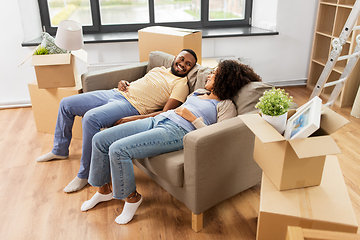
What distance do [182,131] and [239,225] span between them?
63 cm

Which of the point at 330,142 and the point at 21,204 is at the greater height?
the point at 330,142

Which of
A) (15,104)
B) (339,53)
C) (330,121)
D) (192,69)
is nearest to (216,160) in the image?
(330,121)

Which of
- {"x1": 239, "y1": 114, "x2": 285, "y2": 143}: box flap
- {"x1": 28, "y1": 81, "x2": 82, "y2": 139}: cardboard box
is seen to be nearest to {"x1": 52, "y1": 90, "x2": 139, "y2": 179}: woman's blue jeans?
{"x1": 28, "y1": 81, "x2": 82, "y2": 139}: cardboard box

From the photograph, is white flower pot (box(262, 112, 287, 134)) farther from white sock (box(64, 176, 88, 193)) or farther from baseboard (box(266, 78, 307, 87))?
baseboard (box(266, 78, 307, 87))

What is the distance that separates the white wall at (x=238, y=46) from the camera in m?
3.25

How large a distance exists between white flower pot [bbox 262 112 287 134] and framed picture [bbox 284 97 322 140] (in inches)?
0.8

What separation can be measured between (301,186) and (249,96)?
0.66 m

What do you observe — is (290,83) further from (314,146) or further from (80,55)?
(314,146)

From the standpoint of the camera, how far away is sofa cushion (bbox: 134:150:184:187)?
1630mm

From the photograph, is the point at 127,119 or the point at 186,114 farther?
the point at 127,119

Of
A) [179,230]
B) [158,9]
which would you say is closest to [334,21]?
[158,9]

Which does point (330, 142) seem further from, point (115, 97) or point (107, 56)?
point (107, 56)

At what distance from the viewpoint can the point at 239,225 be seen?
1.76 metres

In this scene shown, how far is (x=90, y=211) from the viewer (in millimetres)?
1895
